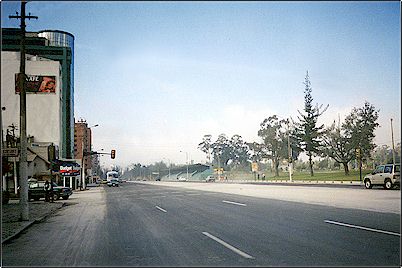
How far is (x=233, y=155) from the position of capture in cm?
14125

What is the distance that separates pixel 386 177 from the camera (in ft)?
108

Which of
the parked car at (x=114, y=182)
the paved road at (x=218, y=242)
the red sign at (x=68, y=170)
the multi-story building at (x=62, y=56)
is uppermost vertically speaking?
the multi-story building at (x=62, y=56)

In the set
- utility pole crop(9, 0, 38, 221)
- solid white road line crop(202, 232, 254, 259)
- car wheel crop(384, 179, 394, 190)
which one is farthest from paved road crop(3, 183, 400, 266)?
car wheel crop(384, 179, 394, 190)

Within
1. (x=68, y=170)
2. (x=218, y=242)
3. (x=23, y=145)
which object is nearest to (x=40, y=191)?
(x=68, y=170)

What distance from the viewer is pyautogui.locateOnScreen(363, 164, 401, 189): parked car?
32.3m

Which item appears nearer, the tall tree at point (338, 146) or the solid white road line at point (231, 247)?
the solid white road line at point (231, 247)

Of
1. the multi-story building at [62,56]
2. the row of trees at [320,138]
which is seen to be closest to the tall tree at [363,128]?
the row of trees at [320,138]

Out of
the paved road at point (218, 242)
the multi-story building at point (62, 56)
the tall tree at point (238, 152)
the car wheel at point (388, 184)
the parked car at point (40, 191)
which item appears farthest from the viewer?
the tall tree at point (238, 152)

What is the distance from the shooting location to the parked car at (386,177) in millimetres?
32281

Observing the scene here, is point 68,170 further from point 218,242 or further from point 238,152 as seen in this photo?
point 238,152

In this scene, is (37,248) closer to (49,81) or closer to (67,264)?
(67,264)

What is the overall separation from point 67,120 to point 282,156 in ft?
163

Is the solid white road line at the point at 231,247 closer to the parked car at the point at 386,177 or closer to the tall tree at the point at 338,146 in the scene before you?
the parked car at the point at 386,177

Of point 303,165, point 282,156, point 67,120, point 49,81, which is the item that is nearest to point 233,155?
point 303,165
